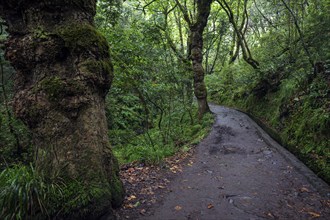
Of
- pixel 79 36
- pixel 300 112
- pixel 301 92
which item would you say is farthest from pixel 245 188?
pixel 301 92

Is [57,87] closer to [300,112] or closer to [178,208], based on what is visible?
[178,208]

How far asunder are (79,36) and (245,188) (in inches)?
170

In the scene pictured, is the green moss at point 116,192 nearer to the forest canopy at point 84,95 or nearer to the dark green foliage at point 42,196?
the forest canopy at point 84,95

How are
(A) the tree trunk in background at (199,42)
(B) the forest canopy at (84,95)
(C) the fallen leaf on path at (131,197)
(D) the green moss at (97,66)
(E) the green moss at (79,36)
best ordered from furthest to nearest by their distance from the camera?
(A) the tree trunk in background at (199,42), (C) the fallen leaf on path at (131,197), (D) the green moss at (97,66), (E) the green moss at (79,36), (B) the forest canopy at (84,95)

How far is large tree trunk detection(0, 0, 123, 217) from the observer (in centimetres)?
340

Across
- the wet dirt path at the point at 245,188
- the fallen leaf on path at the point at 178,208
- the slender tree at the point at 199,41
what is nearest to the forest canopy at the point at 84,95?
the wet dirt path at the point at 245,188

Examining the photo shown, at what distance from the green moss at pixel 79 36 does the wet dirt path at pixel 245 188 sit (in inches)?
120

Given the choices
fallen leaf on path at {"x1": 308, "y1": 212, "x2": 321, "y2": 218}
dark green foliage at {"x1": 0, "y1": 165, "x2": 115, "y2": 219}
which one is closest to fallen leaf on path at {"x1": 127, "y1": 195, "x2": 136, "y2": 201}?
dark green foliage at {"x1": 0, "y1": 165, "x2": 115, "y2": 219}

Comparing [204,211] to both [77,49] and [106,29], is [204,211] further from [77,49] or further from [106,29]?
[106,29]

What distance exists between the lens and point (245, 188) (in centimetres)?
476

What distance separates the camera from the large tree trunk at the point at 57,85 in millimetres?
3398

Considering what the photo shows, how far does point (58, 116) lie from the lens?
345 centimetres

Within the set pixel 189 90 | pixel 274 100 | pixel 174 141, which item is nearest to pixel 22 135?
pixel 174 141

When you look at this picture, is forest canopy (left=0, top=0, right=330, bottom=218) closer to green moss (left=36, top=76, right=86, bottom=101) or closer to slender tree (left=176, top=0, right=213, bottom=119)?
green moss (left=36, top=76, right=86, bottom=101)
